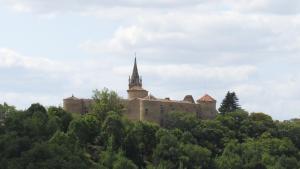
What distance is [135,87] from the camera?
126m

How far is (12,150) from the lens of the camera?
78.9 metres

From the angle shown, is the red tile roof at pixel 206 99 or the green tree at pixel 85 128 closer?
the green tree at pixel 85 128

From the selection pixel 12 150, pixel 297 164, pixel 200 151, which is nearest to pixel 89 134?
pixel 200 151

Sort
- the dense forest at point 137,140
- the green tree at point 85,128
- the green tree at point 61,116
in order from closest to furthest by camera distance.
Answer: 1. the dense forest at point 137,140
2. the green tree at point 85,128
3. the green tree at point 61,116

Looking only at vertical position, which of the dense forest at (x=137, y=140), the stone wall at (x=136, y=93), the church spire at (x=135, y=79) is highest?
the church spire at (x=135, y=79)

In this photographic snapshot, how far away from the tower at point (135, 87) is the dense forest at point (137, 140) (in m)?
9.34

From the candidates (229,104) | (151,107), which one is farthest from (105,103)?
(229,104)

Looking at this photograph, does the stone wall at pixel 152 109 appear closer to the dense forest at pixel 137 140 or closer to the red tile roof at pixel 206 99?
the dense forest at pixel 137 140

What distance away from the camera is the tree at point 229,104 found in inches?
4833

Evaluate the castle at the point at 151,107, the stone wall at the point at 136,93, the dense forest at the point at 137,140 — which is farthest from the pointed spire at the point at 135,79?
the dense forest at the point at 137,140

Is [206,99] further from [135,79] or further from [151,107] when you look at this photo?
[135,79]

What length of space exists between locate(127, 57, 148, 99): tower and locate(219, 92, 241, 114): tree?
35.2 ft

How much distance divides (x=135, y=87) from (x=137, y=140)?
3137 centimetres

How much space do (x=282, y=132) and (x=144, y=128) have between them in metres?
26.2
